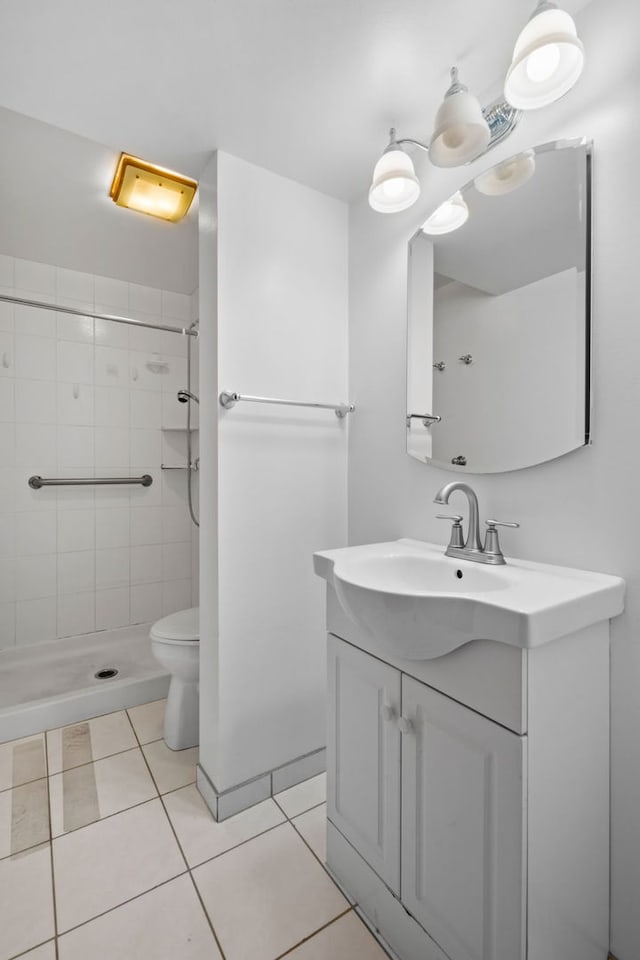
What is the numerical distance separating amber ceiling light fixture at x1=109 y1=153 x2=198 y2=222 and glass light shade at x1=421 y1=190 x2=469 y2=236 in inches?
37.6

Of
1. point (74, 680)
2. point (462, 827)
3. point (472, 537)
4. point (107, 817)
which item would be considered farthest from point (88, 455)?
point (462, 827)

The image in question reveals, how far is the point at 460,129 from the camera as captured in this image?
3.45 feet

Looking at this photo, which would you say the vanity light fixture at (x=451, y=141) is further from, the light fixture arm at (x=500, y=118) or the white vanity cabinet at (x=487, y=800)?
the white vanity cabinet at (x=487, y=800)

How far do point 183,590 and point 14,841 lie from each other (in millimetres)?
1643

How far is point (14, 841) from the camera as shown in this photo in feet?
4.36

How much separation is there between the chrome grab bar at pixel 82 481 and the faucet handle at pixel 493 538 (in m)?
2.19

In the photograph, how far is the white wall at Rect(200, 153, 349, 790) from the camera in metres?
1.46

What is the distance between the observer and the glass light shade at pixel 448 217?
130 centimetres

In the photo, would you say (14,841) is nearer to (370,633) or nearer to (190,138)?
(370,633)

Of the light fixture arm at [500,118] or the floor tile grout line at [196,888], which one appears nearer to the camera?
the floor tile grout line at [196,888]

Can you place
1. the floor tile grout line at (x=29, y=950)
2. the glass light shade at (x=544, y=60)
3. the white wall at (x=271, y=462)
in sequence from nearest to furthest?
the glass light shade at (x=544, y=60) → the floor tile grout line at (x=29, y=950) → the white wall at (x=271, y=462)

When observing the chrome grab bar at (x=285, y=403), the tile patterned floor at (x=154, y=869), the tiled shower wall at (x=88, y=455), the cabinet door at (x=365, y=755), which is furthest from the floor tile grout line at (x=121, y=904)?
the tiled shower wall at (x=88, y=455)

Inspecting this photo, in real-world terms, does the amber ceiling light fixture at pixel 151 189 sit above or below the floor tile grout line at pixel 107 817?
above

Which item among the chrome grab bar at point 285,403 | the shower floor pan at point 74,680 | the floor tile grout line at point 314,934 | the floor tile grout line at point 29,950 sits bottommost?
the floor tile grout line at point 314,934
